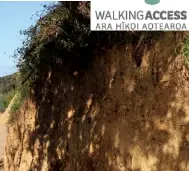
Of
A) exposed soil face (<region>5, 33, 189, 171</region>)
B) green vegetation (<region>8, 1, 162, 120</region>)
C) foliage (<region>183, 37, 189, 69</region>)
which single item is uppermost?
green vegetation (<region>8, 1, 162, 120</region>)

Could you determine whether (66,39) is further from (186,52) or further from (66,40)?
(186,52)

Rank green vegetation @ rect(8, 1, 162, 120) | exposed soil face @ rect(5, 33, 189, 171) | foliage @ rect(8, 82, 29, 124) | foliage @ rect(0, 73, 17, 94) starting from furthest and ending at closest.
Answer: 1. foliage @ rect(0, 73, 17, 94)
2. foliage @ rect(8, 82, 29, 124)
3. green vegetation @ rect(8, 1, 162, 120)
4. exposed soil face @ rect(5, 33, 189, 171)

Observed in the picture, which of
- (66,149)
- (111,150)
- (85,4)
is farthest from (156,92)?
(66,149)

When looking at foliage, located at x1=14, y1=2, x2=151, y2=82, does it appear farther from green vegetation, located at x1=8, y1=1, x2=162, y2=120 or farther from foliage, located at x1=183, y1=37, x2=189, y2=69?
foliage, located at x1=183, y1=37, x2=189, y2=69

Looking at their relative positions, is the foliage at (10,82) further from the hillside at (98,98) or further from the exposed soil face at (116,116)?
the exposed soil face at (116,116)

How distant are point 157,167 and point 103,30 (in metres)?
2.59

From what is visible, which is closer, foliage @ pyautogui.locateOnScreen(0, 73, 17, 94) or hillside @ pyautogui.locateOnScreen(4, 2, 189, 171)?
hillside @ pyautogui.locateOnScreen(4, 2, 189, 171)

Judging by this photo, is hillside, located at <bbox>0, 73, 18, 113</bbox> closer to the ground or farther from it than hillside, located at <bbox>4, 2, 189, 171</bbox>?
farther from it

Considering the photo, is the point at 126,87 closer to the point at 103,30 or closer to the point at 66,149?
the point at 103,30

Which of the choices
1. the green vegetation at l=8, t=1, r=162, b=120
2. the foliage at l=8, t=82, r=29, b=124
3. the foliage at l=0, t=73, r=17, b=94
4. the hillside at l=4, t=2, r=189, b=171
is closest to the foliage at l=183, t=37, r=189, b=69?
the hillside at l=4, t=2, r=189, b=171

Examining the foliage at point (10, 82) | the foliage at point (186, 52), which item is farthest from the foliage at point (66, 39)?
the foliage at point (10, 82)

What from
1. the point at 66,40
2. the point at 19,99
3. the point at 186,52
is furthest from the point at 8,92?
the point at 186,52

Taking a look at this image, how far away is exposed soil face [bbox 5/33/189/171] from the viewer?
20.5 feet

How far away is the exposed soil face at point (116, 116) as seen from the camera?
20.5 feet
